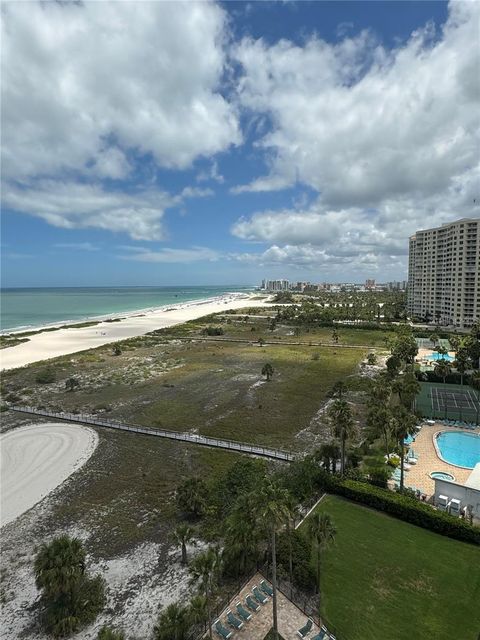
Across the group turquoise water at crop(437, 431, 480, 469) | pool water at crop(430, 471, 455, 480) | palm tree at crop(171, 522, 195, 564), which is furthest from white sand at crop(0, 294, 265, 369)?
turquoise water at crop(437, 431, 480, 469)

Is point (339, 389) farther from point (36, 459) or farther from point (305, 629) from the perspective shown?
point (36, 459)

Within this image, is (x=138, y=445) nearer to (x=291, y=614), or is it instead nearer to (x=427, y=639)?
(x=291, y=614)

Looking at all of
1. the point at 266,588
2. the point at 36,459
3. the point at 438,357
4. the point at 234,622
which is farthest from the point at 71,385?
the point at 438,357

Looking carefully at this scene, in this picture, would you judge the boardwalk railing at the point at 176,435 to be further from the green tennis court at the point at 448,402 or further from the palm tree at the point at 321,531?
the green tennis court at the point at 448,402

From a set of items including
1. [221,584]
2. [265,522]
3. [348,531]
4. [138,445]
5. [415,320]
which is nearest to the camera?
[265,522]

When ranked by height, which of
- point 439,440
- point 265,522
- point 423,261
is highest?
point 423,261

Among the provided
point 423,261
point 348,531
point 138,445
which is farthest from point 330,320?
point 348,531
